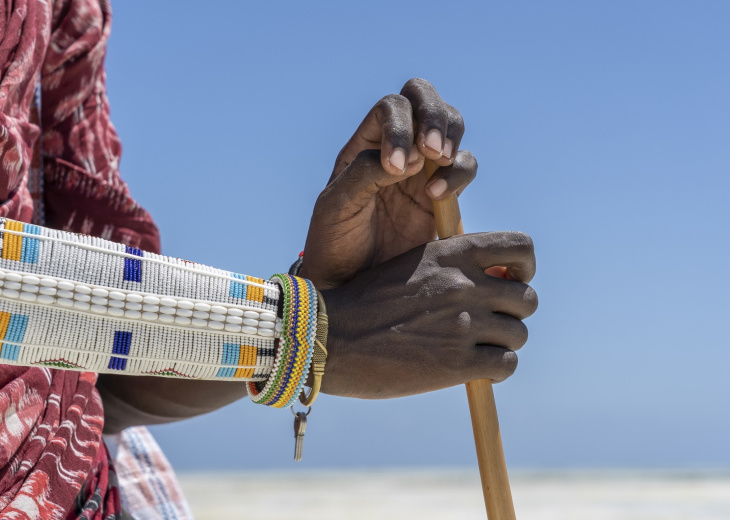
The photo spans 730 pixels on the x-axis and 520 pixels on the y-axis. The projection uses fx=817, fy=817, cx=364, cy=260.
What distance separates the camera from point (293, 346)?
4.89ft

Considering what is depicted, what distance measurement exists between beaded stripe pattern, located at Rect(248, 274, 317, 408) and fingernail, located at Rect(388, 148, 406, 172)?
0.29m

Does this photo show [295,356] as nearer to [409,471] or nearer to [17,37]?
[17,37]

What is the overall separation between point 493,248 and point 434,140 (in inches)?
10.1

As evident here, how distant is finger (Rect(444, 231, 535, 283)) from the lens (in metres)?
1.67

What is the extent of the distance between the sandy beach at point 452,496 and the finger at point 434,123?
211 inches

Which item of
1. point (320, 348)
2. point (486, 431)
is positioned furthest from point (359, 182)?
point (486, 431)

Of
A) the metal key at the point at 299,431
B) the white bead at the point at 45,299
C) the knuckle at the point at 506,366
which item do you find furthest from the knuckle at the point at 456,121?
the white bead at the point at 45,299

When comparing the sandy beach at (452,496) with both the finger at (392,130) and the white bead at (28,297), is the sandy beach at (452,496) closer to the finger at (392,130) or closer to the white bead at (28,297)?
the finger at (392,130)

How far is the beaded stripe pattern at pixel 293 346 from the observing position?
4.89 ft

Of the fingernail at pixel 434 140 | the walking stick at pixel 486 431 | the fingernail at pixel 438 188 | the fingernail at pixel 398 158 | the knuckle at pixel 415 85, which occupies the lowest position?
the walking stick at pixel 486 431

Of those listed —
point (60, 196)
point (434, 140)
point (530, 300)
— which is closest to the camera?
point (434, 140)

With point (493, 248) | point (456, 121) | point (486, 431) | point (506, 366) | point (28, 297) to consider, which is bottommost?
point (486, 431)

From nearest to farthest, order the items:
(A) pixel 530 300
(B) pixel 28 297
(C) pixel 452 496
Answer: (B) pixel 28 297
(A) pixel 530 300
(C) pixel 452 496

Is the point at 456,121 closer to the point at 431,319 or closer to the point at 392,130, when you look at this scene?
the point at 392,130
